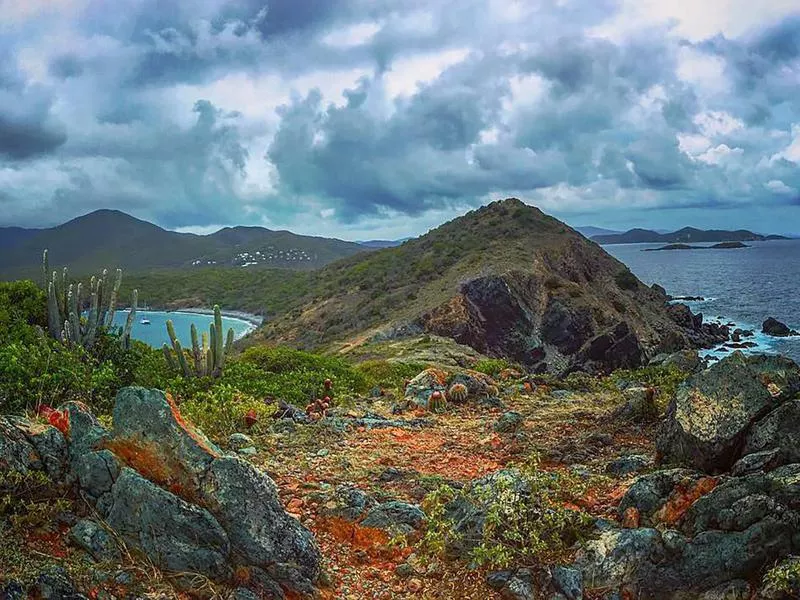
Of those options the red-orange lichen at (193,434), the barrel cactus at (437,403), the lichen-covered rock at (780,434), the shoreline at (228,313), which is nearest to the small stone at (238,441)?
the red-orange lichen at (193,434)

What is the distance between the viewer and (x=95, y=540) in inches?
207

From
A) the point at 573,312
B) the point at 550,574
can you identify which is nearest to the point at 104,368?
the point at 550,574

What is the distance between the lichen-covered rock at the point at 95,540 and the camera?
17.0 feet

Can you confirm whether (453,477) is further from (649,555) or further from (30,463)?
(30,463)

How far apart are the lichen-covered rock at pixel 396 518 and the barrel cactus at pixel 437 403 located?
6.12m

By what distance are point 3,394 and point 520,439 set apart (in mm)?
8584

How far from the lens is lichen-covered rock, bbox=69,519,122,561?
17.0ft

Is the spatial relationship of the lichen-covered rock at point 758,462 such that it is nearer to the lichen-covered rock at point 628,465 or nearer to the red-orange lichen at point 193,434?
the lichen-covered rock at point 628,465

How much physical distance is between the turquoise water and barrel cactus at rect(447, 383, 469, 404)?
6415 centimetres

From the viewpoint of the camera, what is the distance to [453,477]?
9.06 metres

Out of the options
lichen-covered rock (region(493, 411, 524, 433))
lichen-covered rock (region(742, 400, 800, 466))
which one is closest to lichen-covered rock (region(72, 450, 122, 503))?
lichen-covered rock (region(742, 400, 800, 466))

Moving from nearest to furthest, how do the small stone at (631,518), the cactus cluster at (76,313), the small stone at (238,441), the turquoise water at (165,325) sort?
the small stone at (631,518), the small stone at (238,441), the cactus cluster at (76,313), the turquoise water at (165,325)

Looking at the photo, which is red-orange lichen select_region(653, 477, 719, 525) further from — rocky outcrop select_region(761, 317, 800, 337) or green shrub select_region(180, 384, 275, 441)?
rocky outcrop select_region(761, 317, 800, 337)

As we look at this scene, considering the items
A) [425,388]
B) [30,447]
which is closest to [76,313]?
[425,388]
